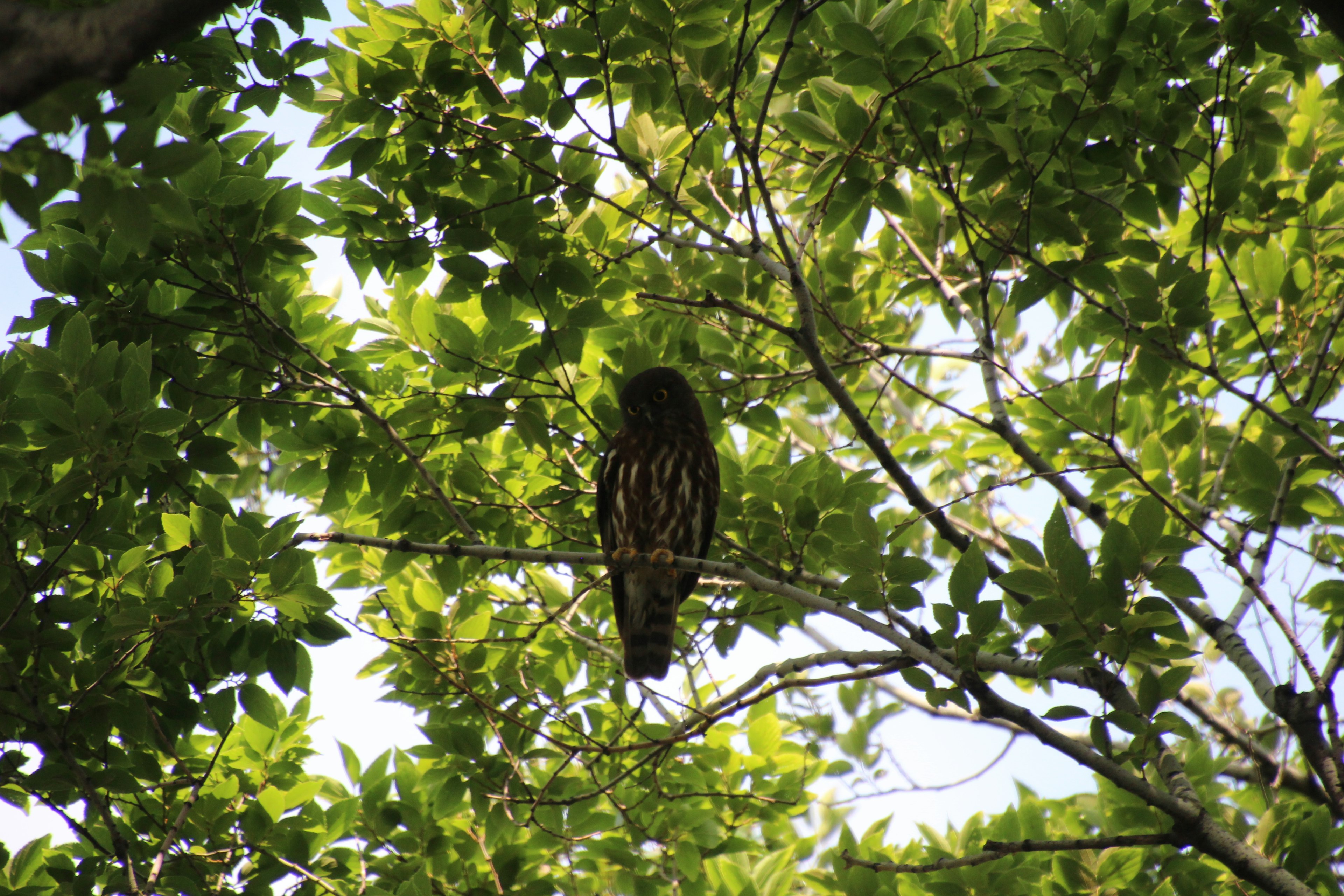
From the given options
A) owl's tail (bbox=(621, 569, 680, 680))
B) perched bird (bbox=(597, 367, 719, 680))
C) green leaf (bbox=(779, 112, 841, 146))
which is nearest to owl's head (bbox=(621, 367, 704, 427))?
perched bird (bbox=(597, 367, 719, 680))

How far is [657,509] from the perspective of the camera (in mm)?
5512

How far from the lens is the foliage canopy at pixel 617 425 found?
3.27 m

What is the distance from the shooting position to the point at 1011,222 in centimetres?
398

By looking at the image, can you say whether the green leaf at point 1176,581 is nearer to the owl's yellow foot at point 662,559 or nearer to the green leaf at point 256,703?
the owl's yellow foot at point 662,559

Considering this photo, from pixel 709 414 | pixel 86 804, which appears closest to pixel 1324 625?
pixel 709 414

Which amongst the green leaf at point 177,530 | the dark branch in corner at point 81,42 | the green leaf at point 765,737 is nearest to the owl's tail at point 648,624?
the green leaf at point 765,737

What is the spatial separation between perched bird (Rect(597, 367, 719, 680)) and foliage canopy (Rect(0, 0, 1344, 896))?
7.6 inches

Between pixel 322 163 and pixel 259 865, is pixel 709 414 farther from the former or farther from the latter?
pixel 259 865

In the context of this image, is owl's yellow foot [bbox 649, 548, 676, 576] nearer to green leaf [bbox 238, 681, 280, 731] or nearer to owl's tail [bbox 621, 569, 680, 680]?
owl's tail [bbox 621, 569, 680, 680]

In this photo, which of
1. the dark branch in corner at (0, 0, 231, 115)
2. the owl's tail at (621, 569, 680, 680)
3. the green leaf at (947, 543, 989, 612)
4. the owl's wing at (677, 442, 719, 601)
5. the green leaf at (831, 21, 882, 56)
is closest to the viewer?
the dark branch in corner at (0, 0, 231, 115)

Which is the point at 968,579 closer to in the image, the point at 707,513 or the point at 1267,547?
the point at 1267,547

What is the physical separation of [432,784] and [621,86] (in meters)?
3.45

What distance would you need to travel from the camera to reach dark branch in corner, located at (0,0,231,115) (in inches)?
51.1

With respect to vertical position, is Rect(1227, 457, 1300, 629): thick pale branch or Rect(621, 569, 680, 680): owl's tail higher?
Rect(621, 569, 680, 680): owl's tail
